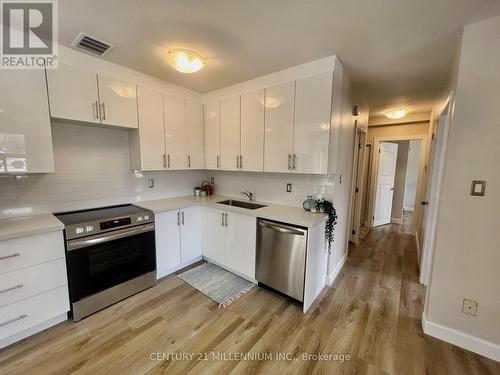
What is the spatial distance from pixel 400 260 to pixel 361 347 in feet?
6.97

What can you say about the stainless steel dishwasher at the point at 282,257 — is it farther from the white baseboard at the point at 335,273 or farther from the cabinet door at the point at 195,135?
the cabinet door at the point at 195,135

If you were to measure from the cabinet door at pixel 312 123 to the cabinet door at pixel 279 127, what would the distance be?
7 centimetres

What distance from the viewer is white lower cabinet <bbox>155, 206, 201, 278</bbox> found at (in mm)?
2531

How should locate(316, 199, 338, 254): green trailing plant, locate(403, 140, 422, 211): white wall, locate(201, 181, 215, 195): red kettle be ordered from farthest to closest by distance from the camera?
locate(403, 140, 422, 211): white wall
locate(201, 181, 215, 195): red kettle
locate(316, 199, 338, 254): green trailing plant

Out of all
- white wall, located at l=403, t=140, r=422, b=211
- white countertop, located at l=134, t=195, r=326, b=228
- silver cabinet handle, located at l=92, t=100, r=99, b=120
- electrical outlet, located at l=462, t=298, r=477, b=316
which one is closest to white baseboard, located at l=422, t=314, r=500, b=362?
electrical outlet, located at l=462, t=298, r=477, b=316

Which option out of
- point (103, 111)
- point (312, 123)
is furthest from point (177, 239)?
point (312, 123)

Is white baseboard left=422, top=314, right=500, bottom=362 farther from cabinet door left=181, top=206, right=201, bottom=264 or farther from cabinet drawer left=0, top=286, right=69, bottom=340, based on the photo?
cabinet drawer left=0, top=286, right=69, bottom=340

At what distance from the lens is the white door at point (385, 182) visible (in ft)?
15.5

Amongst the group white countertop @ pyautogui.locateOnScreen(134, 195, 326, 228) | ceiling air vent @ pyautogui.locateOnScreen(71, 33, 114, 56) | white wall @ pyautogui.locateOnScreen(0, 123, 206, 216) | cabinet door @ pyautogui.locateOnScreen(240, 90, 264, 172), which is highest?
ceiling air vent @ pyautogui.locateOnScreen(71, 33, 114, 56)

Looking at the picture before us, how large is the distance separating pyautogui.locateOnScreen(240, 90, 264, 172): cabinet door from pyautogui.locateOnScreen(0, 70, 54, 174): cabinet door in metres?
1.92

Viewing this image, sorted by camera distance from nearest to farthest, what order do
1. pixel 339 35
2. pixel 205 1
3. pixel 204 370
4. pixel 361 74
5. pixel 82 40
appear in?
pixel 205 1 → pixel 204 370 → pixel 339 35 → pixel 82 40 → pixel 361 74

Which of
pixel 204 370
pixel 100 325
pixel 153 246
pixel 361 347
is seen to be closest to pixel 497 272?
pixel 361 347

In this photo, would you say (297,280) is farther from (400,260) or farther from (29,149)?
(29,149)

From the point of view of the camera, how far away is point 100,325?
6.23 feet
